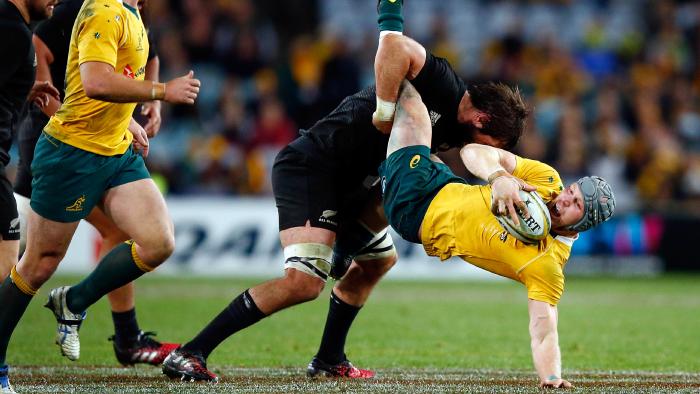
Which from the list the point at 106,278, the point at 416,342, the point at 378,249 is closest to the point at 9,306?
the point at 106,278

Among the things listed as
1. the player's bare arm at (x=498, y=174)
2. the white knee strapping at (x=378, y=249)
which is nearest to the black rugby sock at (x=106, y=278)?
the white knee strapping at (x=378, y=249)

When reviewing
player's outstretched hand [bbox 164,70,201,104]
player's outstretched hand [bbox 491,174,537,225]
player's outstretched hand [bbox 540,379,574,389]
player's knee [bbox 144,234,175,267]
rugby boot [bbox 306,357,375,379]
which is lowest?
rugby boot [bbox 306,357,375,379]

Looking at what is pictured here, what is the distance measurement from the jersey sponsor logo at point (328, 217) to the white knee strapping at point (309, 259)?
169mm

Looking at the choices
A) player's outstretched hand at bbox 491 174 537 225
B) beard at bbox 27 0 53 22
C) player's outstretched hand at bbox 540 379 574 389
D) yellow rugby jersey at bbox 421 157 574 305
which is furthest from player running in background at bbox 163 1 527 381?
beard at bbox 27 0 53 22

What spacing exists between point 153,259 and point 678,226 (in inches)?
480

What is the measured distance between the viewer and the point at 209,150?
696 inches

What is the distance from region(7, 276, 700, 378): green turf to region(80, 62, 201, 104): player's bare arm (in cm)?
215

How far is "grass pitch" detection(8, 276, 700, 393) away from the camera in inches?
253

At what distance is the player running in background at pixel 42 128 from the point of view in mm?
7203

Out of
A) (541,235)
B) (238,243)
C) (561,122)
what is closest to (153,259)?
(541,235)

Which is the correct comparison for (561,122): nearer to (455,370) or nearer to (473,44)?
(473,44)

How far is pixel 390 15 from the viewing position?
6.30 metres

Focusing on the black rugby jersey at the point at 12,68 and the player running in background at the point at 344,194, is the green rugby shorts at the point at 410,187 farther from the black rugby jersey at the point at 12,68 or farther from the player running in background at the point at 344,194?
the black rugby jersey at the point at 12,68

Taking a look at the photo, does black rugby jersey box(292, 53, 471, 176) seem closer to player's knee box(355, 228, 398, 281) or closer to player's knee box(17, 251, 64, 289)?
player's knee box(355, 228, 398, 281)
